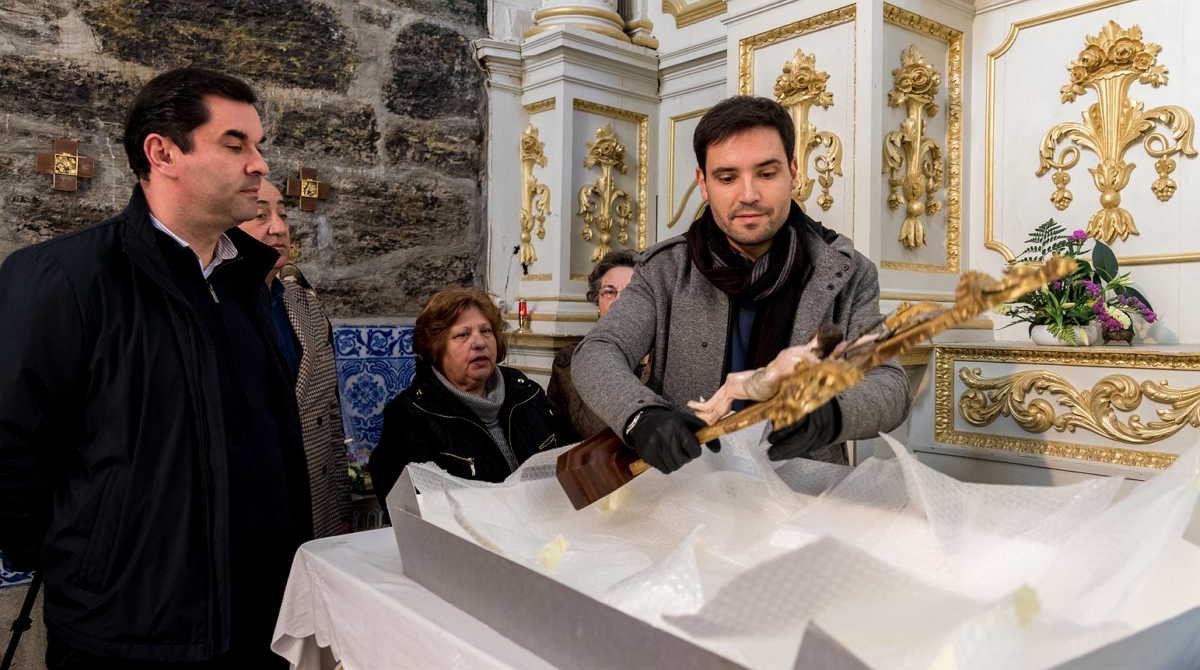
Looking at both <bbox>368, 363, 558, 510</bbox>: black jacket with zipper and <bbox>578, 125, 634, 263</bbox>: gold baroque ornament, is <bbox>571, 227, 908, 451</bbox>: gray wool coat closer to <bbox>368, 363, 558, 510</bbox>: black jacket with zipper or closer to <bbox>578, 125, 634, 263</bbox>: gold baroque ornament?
<bbox>368, 363, 558, 510</bbox>: black jacket with zipper

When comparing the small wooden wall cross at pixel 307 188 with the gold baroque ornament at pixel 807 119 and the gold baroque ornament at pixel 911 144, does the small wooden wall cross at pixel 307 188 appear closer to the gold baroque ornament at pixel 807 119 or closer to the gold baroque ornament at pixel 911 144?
the gold baroque ornament at pixel 807 119

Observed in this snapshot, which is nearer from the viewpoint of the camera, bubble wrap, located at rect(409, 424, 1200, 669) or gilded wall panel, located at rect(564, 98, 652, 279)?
bubble wrap, located at rect(409, 424, 1200, 669)

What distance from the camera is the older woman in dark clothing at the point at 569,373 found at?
9.53 ft

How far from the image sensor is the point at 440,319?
2.71 m

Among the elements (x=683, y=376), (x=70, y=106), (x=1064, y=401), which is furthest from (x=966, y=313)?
(x=70, y=106)

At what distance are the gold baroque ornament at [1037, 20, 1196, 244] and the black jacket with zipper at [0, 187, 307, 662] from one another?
2.66 m

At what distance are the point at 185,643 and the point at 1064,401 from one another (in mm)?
2353

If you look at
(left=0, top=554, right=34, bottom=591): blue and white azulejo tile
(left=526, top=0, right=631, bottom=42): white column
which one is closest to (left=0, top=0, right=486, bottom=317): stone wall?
(left=526, top=0, right=631, bottom=42): white column

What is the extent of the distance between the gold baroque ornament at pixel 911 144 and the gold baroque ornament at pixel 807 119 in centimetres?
20

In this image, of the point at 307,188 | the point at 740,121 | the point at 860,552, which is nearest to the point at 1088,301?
the point at 740,121

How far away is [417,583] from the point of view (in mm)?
1267

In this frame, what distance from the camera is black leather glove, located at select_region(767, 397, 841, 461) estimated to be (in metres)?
1.18

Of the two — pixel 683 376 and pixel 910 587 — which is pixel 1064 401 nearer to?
pixel 683 376

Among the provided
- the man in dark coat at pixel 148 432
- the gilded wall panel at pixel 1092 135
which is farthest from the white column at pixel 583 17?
the man in dark coat at pixel 148 432
